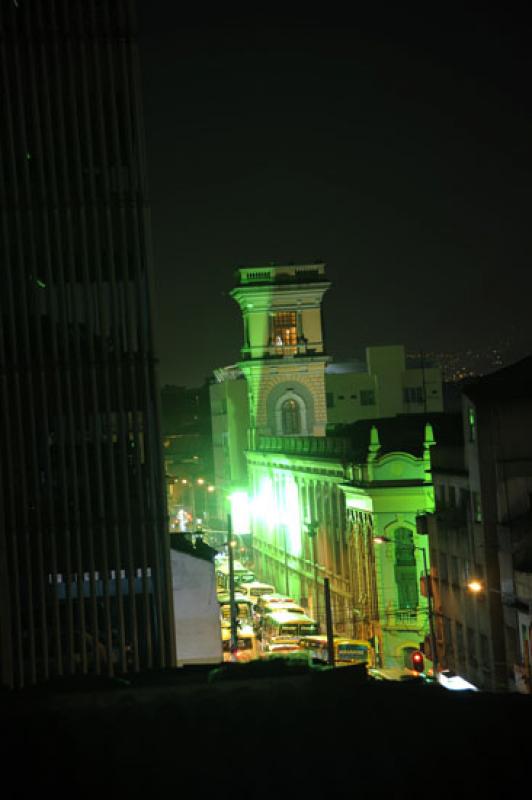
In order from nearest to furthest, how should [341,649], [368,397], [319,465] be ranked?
[341,649] → [319,465] → [368,397]

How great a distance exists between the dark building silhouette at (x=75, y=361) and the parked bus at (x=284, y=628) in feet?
73.3

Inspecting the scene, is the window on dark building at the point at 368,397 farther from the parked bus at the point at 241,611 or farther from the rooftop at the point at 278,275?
the parked bus at the point at 241,611

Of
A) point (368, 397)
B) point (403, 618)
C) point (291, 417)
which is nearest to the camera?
point (403, 618)

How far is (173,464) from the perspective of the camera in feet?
450

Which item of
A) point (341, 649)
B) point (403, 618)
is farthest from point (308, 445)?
point (341, 649)

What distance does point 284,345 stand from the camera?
9138 cm

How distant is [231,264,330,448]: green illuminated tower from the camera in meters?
91.0

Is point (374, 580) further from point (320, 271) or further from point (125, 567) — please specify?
point (320, 271)

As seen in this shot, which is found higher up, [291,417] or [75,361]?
[291,417]

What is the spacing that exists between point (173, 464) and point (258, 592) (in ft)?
221

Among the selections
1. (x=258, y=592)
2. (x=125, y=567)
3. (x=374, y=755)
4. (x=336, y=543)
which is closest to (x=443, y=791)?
(x=374, y=755)

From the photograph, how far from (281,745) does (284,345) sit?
3031 inches

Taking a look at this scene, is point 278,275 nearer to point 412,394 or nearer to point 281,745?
point 412,394

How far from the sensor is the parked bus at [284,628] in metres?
52.5
